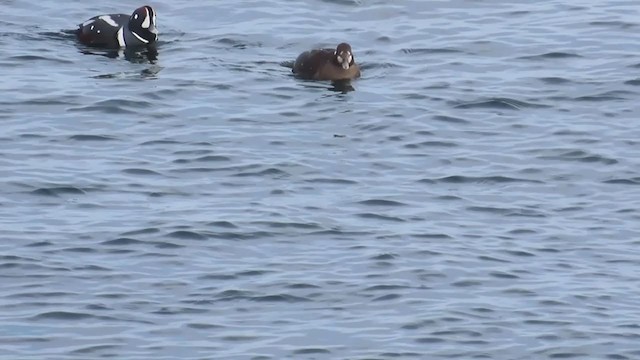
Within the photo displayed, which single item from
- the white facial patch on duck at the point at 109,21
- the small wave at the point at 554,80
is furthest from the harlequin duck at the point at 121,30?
the small wave at the point at 554,80

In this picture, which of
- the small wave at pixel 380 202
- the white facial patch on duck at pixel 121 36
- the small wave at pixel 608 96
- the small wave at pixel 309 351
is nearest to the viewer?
the small wave at pixel 309 351

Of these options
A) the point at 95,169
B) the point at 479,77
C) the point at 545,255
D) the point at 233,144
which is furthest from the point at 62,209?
the point at 479,77

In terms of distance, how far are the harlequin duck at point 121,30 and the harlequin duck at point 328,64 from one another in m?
2.20

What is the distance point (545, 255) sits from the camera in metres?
17.3

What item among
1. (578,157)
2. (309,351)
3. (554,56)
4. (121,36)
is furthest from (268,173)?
(554,56)

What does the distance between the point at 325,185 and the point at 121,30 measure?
6655 mm

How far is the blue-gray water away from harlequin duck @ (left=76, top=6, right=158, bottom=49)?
0.82 ft

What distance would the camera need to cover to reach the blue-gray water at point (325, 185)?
15.6 meters

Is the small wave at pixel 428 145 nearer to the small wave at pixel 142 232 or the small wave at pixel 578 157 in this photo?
the small wave at pixel 578 157

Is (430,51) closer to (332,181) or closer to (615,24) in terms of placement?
(615,24)

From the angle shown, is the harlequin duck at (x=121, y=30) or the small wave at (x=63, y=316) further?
the harlequin duck at (x=121, y=30)

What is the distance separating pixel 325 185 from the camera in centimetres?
1938

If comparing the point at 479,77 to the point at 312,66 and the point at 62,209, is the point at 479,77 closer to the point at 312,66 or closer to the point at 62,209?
the point at 312,66

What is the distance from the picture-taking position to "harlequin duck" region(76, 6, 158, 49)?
2478cm
